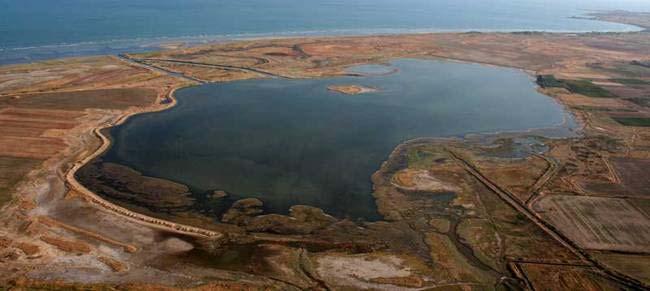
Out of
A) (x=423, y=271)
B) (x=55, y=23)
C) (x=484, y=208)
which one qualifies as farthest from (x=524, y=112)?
(x=55, y=23)

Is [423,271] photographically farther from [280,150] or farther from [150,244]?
[280,150]

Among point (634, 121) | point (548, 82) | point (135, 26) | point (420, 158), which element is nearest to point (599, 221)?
point (420, 158)

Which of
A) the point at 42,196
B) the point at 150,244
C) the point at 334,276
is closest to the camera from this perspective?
the point at 334,276

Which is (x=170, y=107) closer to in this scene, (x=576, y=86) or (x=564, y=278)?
(x=564, y=278)

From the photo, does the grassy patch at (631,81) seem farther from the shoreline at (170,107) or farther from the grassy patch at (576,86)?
the shoreline at (170,107)

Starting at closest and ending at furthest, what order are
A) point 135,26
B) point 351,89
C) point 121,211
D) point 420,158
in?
1. point 121,211
2. point 420,158
3. point 351,89
4. point 135,26

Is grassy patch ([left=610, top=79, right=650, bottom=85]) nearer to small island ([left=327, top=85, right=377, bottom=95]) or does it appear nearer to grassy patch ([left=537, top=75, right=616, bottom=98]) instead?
grassy patch ([left=537, top=75, right=616, bottom=98])

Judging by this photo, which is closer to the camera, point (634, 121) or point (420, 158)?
point (420, 158)
